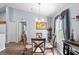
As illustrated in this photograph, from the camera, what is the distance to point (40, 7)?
9.32ft

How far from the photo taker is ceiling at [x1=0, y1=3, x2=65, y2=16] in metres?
2.82

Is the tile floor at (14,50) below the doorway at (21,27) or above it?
below

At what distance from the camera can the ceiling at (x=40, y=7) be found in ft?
9.25

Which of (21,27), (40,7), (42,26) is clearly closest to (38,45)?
(42,26)

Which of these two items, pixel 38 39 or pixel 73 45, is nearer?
pixel 73 45

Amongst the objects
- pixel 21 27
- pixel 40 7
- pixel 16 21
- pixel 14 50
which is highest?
pixel 40 7

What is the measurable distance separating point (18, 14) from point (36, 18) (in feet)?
1.20

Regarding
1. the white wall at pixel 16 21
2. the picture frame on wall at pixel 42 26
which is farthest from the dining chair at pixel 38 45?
the picture frame on wall at pixel 42 26

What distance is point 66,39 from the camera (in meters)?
2.79

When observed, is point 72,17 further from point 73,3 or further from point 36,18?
point 36,18

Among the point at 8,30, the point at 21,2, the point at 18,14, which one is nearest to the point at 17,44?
the point at 8,30

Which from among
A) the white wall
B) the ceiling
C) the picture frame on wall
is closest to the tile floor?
the white wall

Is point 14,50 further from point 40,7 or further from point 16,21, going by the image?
point 40,7

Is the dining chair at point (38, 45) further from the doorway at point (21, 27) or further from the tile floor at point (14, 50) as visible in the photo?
the doorway at point (21, 27)
